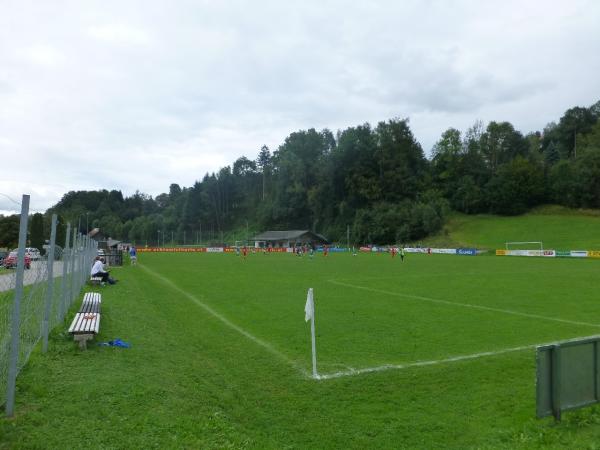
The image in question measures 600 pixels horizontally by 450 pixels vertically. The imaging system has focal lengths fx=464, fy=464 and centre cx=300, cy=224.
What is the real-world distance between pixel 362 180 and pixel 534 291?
87.4 meters

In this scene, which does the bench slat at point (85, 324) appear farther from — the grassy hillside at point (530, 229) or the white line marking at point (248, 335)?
the grassy hillside at point (530, 229)

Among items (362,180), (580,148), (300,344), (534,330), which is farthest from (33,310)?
(580,148)

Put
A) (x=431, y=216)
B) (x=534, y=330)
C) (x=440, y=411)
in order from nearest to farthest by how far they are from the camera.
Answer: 1. (x=440, y=411)
2. (x=534, y=330)
3. (x=431, y=216)

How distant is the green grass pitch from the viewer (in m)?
5.55

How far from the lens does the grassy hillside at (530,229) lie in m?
72.3

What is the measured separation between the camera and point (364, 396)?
7031 mm

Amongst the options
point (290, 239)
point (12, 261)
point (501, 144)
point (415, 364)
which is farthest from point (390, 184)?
point (415, 364)

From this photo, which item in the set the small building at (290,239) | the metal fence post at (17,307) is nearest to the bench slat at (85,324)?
the metal fence post at (17,307)

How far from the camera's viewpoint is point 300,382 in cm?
762

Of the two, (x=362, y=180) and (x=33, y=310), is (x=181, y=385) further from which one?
(x=362, y=180)

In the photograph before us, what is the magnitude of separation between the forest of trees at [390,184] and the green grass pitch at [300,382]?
257 feet

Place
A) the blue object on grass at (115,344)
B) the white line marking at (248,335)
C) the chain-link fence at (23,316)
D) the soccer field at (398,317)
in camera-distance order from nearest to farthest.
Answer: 1. the chain-link fence at (23,316)
2. the white line marking at (248,335)
3. the blue object on grass at (115,344)
4. the soccer field at (398,317)

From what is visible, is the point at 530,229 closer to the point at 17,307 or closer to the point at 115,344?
the point at 115,344

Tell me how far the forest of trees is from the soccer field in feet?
229
